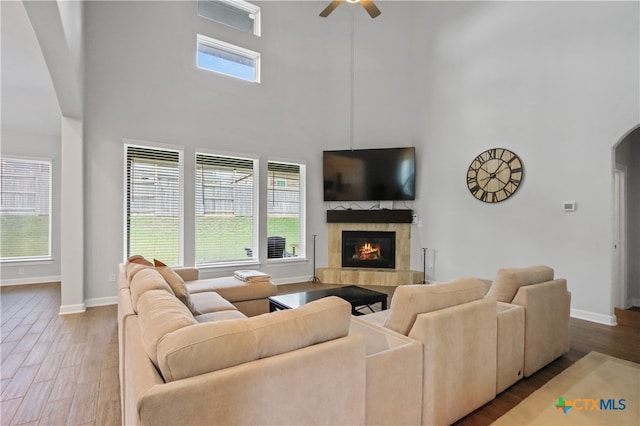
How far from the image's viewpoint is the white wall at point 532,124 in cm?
388

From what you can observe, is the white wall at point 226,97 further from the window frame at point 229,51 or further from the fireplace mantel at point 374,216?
the fireplace mantel at point 374,216

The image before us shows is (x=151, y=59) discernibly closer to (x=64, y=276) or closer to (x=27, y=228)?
(x=64, y=276)

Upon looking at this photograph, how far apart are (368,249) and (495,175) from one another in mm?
2573

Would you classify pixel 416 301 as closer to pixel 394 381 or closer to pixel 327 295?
pixel 394 381

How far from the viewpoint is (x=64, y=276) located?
400 centimetres

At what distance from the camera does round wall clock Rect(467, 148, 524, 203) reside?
4.71 m

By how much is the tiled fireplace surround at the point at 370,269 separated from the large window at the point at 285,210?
0.61 metres

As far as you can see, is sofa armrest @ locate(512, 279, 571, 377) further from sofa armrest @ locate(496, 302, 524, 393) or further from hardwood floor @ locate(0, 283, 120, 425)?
hardwood floor @ locate(0, 283, 120, 425)

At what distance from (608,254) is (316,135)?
478cm

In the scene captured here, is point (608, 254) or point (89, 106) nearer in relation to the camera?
point (608, 254)

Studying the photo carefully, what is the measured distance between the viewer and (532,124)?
453cm

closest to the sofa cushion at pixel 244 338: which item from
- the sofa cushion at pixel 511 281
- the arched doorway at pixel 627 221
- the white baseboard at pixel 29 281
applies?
the sofa cushion at pixel 511 281

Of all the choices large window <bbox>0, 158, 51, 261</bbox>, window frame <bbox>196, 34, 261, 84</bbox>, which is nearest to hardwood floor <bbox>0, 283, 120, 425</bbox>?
large window <bbox>0, 158, 51, 261</bbox>

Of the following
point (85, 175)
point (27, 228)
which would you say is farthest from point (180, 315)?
point (27, 228)
